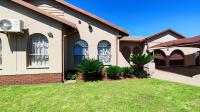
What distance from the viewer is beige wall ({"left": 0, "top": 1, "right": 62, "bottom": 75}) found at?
12.0m

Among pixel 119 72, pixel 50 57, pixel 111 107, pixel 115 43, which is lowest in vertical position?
pixel 111 107

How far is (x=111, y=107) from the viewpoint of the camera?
747 cm

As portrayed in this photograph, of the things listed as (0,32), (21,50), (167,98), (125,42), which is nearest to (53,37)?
(21,50)

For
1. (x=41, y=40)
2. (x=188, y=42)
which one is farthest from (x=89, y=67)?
(x=188, y=42)

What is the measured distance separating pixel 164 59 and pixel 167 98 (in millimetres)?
17458

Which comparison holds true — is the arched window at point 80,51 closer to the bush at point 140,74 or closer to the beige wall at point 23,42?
the beige wall at point 23,42

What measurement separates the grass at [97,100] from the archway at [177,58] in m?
16.1

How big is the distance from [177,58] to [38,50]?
19.4m

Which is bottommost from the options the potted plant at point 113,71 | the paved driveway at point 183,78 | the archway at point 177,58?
the paved driveway at point 183,78

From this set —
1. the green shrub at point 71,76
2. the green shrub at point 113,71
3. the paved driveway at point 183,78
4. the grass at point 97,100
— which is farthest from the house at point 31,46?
the paved driveway at point 183,78

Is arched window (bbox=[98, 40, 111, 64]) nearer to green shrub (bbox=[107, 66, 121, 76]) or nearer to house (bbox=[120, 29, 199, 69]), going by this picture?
green shrub (bbox=[107, 66, 121, 76])

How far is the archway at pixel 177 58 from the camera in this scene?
82.8 ft

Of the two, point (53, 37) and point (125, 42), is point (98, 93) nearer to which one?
point (53, 37)

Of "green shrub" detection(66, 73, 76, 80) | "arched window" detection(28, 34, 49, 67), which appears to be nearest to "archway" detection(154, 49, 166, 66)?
"green shrub" detection(66, 73, 76, 80)
